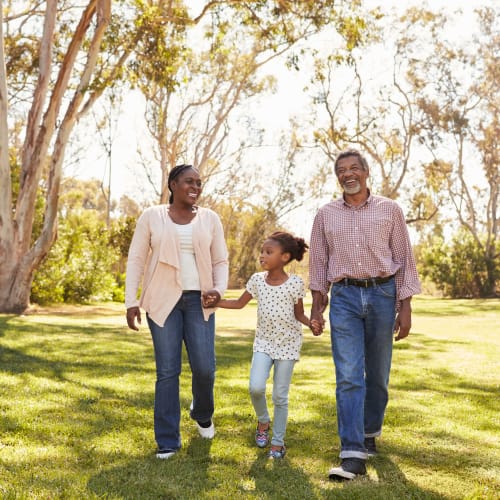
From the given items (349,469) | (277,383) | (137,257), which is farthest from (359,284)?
(137,257)

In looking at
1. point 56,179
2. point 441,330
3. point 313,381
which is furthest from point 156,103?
point 313,381

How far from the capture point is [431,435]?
5785 millimetres

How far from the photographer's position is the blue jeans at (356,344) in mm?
4586

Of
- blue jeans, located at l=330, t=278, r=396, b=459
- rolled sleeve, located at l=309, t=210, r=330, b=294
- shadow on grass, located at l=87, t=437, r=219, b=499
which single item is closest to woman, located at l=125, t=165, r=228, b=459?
shadow on grass, located at l=87, t=437, r=219, b=499

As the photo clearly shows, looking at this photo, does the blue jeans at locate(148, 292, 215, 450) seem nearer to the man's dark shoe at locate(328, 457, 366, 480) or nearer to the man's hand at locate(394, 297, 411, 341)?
the man's dark shoe at locate(328, 457, 366, 480)

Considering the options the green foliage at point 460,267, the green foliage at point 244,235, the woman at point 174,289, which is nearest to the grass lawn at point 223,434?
the woman at point 174,289

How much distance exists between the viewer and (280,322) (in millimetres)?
5047

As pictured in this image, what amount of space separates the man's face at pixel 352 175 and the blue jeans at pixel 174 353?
130 cm

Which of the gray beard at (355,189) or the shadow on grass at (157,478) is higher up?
the gray beard at (355,189)

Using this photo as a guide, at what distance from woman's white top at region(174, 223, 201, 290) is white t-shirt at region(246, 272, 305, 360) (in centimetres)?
53

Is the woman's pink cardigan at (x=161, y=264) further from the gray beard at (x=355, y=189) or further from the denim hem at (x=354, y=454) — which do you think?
the denim hem at (x=354, y=454)

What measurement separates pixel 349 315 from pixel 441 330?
1365 cm

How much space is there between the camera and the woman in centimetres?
487

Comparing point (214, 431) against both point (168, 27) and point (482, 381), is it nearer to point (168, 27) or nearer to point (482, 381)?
point (482, 381)
